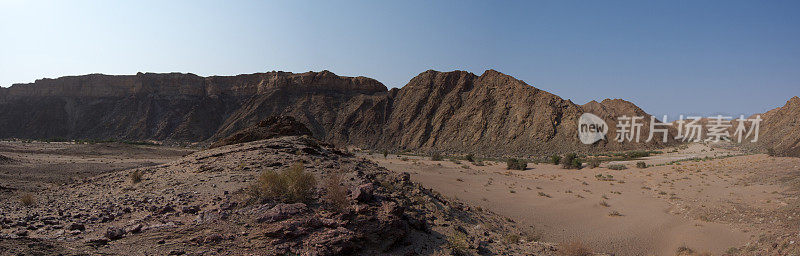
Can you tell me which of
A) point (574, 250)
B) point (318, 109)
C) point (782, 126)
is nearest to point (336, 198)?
point (574, 250)

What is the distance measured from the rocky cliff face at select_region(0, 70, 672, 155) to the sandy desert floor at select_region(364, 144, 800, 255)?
2963cm

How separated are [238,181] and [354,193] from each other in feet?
10.2

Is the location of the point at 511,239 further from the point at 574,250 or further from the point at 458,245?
the point at 458,245

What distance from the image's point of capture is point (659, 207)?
Result: 1410 centimetres

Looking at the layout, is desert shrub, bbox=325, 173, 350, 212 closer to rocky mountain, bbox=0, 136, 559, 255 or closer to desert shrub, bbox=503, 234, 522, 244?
rocky mountain, bbox=0, 136, 559, 255

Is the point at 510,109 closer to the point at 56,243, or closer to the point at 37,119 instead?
the point at 56,243

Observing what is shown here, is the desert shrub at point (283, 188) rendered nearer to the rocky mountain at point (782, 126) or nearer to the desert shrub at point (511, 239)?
the desert shrub at point (511, 239)

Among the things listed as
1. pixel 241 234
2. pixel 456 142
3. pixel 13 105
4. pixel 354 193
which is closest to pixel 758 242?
pixel 354 193

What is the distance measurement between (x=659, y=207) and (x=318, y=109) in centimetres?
6062

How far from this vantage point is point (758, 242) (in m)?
8.67

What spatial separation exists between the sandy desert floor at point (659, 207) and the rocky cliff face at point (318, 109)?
29.6 metres

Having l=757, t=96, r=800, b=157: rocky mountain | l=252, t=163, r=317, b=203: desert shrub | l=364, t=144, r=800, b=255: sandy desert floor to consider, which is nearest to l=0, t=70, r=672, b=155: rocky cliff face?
l=757, t=96, r=800, b=157: rocky mountain

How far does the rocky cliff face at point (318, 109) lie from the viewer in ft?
181

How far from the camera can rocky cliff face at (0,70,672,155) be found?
55062mm
